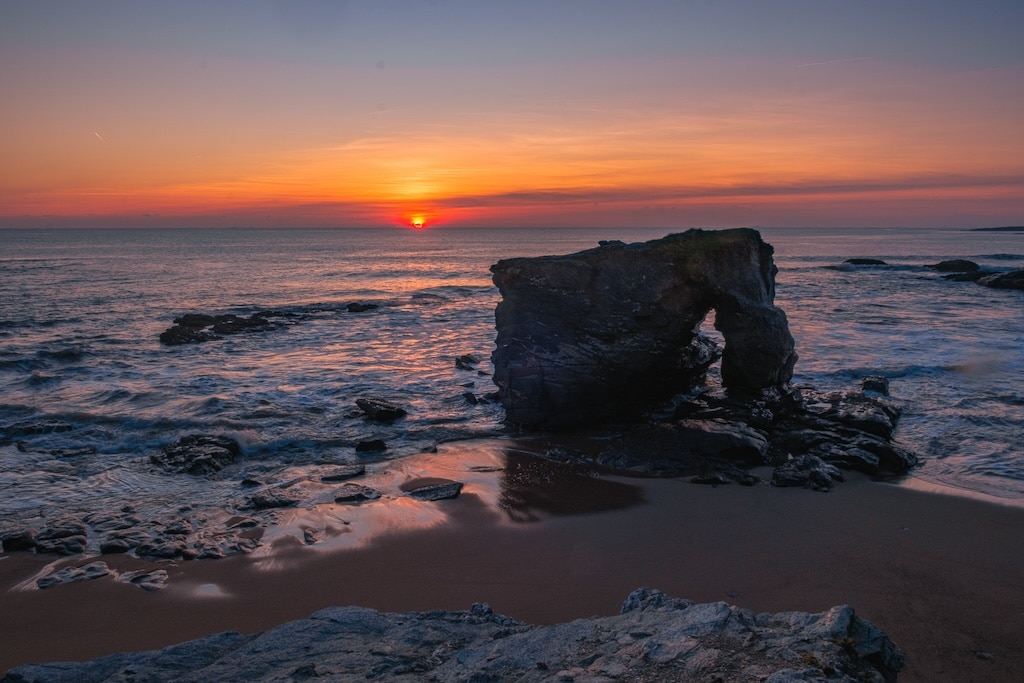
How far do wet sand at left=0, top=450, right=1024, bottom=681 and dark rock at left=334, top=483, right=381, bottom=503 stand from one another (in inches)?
46.2

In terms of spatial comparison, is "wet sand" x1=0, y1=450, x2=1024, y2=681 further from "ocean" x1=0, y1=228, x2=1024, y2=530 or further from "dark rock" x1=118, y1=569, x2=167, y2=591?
"ocean" x1=0, y1=228, x2=1024, y2=530

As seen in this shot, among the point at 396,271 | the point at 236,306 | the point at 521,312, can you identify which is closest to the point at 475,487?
the point at 521,312

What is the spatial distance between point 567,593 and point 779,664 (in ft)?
12.7

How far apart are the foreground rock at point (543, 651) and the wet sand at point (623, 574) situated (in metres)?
2.14

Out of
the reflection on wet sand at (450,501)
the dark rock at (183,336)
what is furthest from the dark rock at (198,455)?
the dark rock at (183,336)

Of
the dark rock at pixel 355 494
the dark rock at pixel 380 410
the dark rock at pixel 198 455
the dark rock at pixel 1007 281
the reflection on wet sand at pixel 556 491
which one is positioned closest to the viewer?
the reflection on wet sand at pixel 556 491

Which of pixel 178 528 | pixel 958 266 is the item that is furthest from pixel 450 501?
pixel 958 266

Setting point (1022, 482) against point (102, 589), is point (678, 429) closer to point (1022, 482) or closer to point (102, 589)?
point (1022, 482)

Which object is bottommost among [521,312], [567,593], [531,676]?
[567,593]

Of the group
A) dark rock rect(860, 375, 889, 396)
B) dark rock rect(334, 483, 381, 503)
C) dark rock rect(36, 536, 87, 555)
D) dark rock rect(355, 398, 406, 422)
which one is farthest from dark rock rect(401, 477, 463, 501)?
dark rock rect(860, 375, 889, 396)

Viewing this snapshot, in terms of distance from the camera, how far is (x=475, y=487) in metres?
10.5

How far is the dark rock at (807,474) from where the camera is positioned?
1021 centimetres

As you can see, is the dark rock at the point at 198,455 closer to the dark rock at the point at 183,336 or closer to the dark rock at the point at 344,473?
the dark rock at the point at 344,473

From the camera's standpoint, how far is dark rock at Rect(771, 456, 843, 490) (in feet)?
33.5
